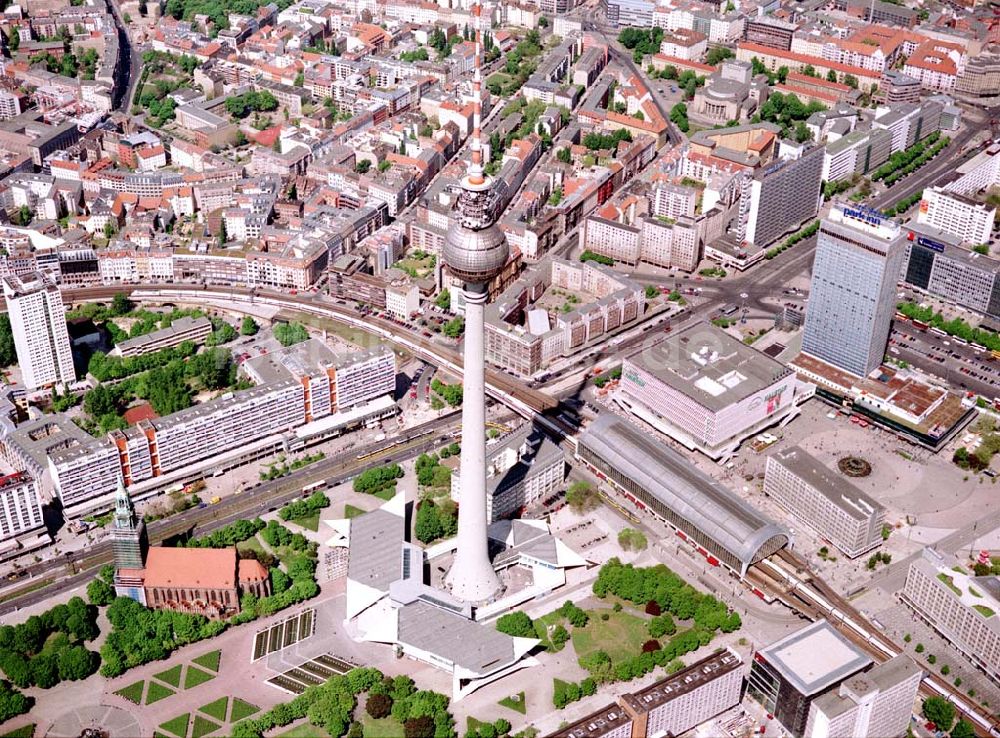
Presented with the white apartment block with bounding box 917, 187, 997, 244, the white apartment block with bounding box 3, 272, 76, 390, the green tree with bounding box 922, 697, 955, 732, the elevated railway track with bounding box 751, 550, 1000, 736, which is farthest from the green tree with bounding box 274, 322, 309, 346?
the white apartment block with bounding box 917, 187, 997, 244

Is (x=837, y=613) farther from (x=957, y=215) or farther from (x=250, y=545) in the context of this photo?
(x=957, y=215)

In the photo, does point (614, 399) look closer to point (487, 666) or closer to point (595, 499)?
point (595, 499)

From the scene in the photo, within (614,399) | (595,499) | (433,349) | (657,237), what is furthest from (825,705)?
(657,237)

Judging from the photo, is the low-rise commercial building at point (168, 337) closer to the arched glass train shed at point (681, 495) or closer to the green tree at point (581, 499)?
the arched glass train shed at point (681, 495)

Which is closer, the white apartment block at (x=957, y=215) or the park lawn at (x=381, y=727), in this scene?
the park lawn at (x=381, y=727)

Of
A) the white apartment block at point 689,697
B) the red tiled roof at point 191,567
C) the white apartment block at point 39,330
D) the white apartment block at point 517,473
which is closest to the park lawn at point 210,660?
the red tiled roof at point 191,567

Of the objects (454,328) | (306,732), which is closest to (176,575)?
(306,732)

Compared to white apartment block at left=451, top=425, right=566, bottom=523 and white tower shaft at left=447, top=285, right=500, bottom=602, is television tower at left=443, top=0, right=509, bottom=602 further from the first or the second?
white apartment block at left=451, top=425, right=566, bottom=523
